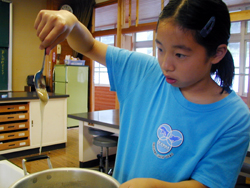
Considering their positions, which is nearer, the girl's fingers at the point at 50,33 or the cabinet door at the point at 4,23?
the girl's fingers at the point at 50,33

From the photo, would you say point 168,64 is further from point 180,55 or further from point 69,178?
point 69,178

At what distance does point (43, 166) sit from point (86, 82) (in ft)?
9.59

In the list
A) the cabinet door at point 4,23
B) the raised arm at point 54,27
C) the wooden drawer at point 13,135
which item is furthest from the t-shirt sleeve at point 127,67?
the cabinet door at point 4,23

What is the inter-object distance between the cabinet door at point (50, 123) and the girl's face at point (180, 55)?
334cm

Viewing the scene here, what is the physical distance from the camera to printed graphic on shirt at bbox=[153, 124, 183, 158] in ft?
2.24

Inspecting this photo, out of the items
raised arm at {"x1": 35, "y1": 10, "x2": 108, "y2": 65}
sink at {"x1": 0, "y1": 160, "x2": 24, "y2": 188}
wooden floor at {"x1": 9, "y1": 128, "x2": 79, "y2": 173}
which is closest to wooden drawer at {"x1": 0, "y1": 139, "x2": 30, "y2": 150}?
wooden floor at {"x1": 9, "y1": 128, "x2": 79, "y2": 173}

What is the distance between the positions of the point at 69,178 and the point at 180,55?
1.86 ft

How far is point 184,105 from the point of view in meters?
0.71

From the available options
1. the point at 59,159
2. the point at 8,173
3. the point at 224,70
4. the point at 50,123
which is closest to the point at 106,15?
the point at 50,123

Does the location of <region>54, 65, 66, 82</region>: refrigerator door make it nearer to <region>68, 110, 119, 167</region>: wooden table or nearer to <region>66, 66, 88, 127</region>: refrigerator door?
<region>66, 66, 88, 127</region>: refrigerator door

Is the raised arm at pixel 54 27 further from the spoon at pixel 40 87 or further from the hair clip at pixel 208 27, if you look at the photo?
the hair clip at pixel 208 27

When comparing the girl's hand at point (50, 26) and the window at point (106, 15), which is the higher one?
the window at point (106, 15)

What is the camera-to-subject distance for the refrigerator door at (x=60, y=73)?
218 inches

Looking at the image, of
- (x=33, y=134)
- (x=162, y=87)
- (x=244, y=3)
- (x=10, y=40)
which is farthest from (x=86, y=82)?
(x=162, y=87)
